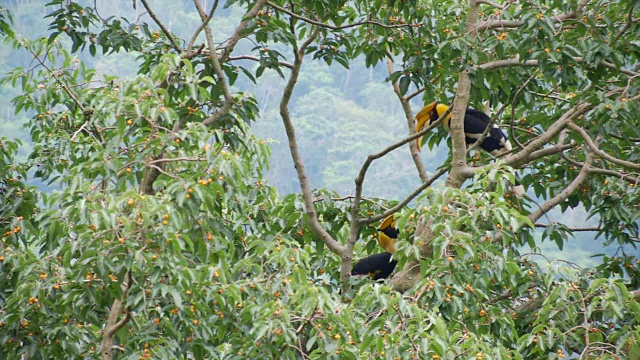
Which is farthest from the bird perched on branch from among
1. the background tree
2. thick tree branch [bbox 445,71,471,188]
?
thick tree branch [bbox 445,71,471,188]

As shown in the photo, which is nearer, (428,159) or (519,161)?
(519,161)

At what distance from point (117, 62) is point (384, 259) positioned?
1512 centimetres

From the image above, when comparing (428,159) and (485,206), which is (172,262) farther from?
(428,159)

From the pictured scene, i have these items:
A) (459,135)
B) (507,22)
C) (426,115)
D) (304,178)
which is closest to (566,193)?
(459,135)

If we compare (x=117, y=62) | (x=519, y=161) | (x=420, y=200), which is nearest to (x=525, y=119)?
(x=519, y=161)

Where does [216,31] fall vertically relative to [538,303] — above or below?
above

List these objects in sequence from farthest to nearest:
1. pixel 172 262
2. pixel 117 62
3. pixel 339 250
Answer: pixel 117 62 < pixel 339 250 < pixel 172 262

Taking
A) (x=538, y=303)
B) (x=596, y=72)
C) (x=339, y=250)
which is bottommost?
(x=538, y=303)

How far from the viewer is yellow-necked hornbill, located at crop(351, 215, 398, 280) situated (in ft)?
18.4

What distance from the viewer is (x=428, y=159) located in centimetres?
2220

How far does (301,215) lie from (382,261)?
1.08 m

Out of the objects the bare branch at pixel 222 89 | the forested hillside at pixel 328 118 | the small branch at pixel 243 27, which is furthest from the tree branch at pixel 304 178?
the forested hillside at pixel 328 118

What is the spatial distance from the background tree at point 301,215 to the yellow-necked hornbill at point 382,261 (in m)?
0.45

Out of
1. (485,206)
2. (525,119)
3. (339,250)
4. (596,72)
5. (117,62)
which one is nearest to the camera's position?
(485,206)
